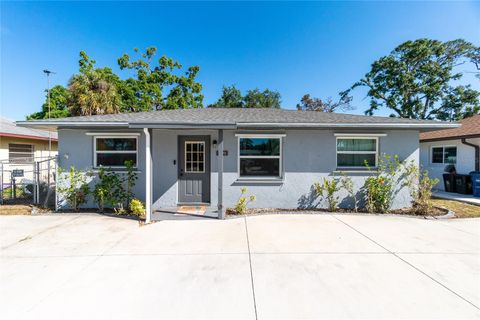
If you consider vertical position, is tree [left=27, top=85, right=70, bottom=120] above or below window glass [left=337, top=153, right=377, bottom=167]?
above

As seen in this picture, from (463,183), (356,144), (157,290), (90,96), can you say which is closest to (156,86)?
(90,96)

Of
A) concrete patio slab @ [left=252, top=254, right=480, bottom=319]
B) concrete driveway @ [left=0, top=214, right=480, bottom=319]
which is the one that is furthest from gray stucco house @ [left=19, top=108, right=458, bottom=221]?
concrete patio slab @ [left=252, top=254, right=480, bottom=319]

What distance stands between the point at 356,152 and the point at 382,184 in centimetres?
124

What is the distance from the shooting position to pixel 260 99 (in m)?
34.3

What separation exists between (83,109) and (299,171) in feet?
46.8

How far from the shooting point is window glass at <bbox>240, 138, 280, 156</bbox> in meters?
6.78

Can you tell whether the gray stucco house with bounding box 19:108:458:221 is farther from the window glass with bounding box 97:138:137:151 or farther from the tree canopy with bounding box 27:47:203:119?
the tree canopy with bounding box 27:47:203:119

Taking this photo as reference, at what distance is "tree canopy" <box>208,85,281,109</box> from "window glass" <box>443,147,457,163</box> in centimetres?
2510

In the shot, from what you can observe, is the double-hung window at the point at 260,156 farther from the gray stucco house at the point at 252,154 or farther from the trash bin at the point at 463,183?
the trash bin at the point at 463,183

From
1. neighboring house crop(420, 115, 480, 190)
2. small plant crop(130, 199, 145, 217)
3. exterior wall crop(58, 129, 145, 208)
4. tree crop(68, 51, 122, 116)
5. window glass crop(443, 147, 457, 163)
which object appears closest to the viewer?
small plant crop(130, 199, 145, 217)

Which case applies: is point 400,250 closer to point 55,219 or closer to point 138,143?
point 138,143

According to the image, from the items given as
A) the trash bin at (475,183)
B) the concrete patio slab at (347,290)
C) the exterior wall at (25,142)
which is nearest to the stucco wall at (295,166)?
the concrete patio slab at (347,290)

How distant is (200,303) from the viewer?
2520 mm

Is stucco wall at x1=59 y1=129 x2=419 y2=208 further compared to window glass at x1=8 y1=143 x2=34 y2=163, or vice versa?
window glass at x1=8 y1=143 x2=34 y2=163
